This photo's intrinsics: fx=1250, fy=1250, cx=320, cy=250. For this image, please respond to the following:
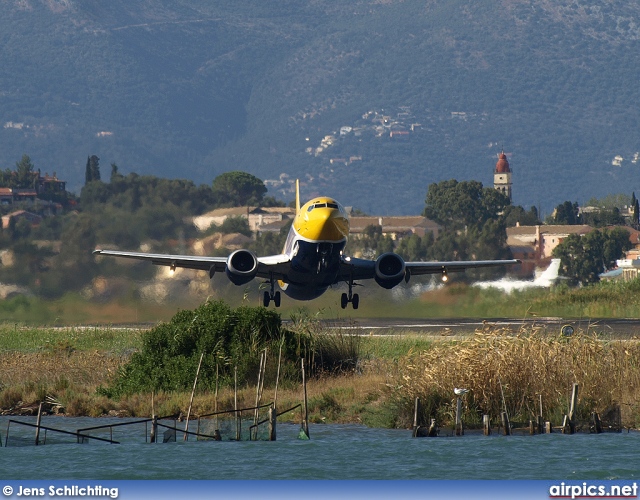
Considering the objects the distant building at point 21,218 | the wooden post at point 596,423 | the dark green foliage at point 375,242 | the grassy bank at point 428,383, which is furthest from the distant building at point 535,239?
the wooden post at point 596,423

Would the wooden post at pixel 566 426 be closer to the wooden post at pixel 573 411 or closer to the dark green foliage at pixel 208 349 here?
the wooden post at pixel 573 411

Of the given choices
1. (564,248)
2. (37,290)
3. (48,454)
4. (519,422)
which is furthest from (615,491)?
(564,248)

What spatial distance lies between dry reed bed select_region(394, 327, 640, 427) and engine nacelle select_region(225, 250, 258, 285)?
2120 centimetres

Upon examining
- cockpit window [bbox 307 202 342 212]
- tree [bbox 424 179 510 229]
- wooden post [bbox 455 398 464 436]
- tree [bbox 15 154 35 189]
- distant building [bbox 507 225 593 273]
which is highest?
tree [bbox 15 154 35 189]

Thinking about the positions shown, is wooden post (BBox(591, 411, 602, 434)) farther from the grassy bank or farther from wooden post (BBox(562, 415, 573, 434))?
the grassy bank

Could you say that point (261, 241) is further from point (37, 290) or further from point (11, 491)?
point (11, 491)

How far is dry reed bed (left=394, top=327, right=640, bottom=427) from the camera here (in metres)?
34.8

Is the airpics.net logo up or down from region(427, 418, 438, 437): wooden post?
down

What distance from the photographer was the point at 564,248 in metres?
150

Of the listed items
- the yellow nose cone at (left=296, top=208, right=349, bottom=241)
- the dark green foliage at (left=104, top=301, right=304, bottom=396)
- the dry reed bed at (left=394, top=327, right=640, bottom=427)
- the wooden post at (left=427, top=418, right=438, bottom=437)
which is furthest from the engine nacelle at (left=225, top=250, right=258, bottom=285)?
the wooden post at (left=427, top=418, right=438, bottom=437)

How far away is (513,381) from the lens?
34.8 metres

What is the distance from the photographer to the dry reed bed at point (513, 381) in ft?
114

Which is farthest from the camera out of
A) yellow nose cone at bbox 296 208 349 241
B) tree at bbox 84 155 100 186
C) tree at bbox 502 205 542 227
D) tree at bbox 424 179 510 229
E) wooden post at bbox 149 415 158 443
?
tree at bbox 424 179 510 229

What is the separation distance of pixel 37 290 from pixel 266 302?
1498 centimetres
